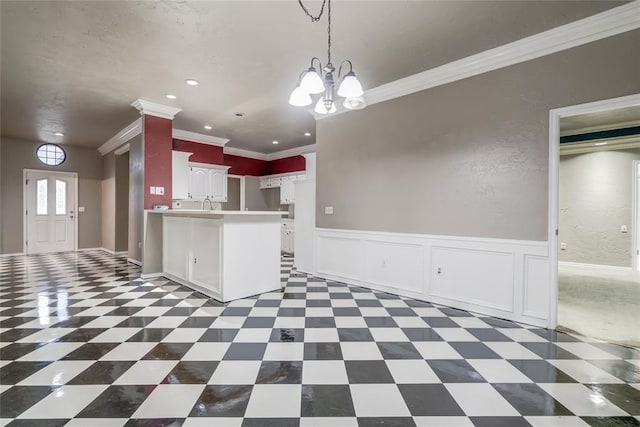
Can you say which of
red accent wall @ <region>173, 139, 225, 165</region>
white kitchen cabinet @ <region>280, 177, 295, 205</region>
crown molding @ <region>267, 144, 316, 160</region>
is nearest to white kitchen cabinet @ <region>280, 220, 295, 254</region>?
white kitchen cabinet @ <region>280, 177, 295, 205</region>

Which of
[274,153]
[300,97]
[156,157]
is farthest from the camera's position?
[274,153]

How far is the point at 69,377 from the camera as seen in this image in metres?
2.01

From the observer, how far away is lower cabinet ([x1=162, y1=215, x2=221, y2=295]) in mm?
3768

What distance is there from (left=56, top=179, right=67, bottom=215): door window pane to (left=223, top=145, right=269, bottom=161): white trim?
4334 mm

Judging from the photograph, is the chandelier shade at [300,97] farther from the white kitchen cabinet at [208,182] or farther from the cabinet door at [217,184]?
the cabinet door at [217,184]

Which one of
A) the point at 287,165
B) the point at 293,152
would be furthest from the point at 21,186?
the point at 293,152

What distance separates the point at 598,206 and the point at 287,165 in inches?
283

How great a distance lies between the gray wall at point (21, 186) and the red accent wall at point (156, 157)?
4.75m

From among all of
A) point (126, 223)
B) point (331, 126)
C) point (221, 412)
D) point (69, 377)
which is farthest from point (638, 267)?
point (126, 223)

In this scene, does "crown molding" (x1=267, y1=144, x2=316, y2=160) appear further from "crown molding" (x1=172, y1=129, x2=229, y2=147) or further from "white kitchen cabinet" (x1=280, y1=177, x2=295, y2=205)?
"crown molding" (x1=172, y1=129, x2=229, y2=147)

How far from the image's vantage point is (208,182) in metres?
7.20

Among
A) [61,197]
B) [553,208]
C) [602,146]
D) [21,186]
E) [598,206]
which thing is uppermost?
[602,146]

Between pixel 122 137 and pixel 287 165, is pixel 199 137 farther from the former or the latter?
pixel 287 165

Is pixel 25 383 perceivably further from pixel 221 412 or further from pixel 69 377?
pixel 221 412
